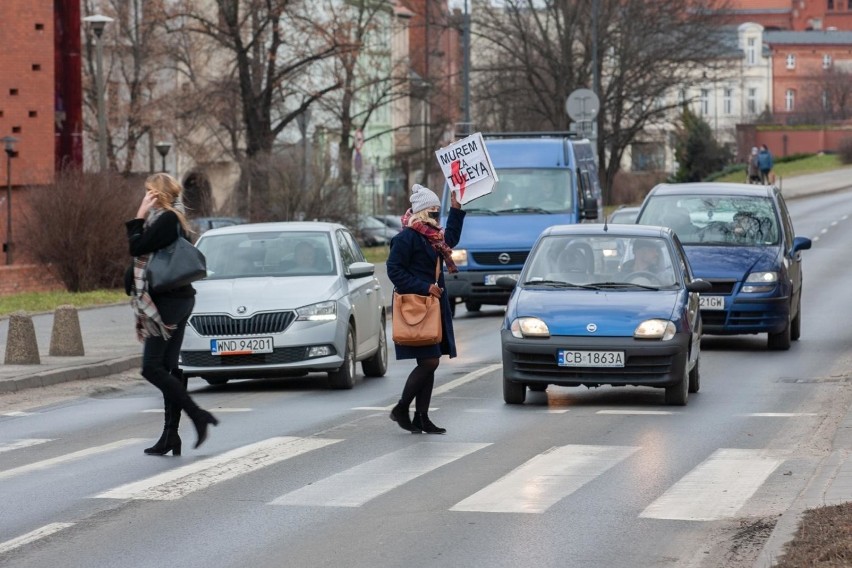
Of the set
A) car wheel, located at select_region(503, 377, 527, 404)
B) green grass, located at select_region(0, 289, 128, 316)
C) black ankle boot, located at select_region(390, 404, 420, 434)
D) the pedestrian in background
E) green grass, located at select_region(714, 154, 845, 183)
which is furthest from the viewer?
green grass, located at select_region(714, 154, 845, 183)

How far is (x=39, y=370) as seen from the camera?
17.2m

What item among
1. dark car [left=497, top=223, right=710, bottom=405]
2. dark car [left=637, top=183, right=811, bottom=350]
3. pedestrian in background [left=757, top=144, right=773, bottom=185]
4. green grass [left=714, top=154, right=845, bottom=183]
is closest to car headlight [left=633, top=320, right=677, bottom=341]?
dark car [left=497, top=223, right=710, bottom=405]

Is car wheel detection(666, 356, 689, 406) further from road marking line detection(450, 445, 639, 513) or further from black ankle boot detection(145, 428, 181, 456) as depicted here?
black ankle boot detection(145, 428, 181, 456)

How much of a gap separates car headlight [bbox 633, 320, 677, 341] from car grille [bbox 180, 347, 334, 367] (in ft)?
11.0

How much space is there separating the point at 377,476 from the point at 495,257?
Answer: 1482cm

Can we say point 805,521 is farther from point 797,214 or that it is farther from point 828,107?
point 828,107

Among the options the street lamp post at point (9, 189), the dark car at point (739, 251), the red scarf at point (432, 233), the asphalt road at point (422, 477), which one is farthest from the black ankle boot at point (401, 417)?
the street lamp post at point (9, 189)

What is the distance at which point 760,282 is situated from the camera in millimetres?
19219

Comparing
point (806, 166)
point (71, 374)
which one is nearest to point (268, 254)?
point (71, 374)

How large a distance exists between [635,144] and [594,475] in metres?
59.7

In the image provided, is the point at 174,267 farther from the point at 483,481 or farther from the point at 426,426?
the point at 483,481

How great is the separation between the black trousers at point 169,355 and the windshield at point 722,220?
397 inches

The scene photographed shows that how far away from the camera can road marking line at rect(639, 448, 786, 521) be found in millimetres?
8859

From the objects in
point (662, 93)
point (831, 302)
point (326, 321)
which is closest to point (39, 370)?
point (326, 321)
